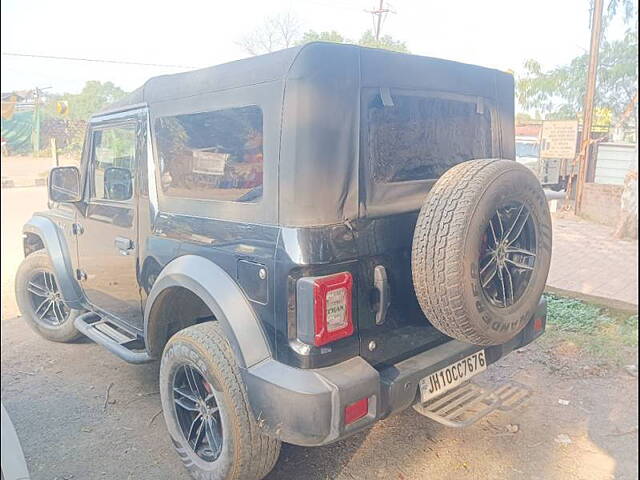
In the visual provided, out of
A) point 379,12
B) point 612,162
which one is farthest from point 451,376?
point 612,162

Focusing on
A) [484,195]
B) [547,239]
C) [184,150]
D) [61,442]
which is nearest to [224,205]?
[184,150]

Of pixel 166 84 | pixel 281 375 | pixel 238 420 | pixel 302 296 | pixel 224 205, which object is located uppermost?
pixel 166 84

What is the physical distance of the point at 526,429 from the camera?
2.90 metres

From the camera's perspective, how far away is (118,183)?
3176 millimetres

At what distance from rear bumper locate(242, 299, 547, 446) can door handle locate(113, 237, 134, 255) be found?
53.3 inches

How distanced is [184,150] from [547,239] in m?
1.84

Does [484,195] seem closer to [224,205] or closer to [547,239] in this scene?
[547,239]

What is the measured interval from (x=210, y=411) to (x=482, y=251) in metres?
1.47

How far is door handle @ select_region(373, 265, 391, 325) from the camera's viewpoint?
6.95ft

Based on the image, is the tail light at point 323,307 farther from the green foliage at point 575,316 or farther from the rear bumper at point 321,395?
the green foliage at point 575,316

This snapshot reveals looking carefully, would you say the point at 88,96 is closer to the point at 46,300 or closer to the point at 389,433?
the point at 46,300

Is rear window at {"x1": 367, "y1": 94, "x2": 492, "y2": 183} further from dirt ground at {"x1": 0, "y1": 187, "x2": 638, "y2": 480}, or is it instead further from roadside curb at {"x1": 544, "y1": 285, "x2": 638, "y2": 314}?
roadside curb at {"x1": 544, "y1": 285, "x2": 638, "y2": 314}

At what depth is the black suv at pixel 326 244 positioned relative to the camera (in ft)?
6.45

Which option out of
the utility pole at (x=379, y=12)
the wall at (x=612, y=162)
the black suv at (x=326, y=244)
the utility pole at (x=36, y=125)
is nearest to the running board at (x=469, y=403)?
the black suv at (x=326, y=244)
